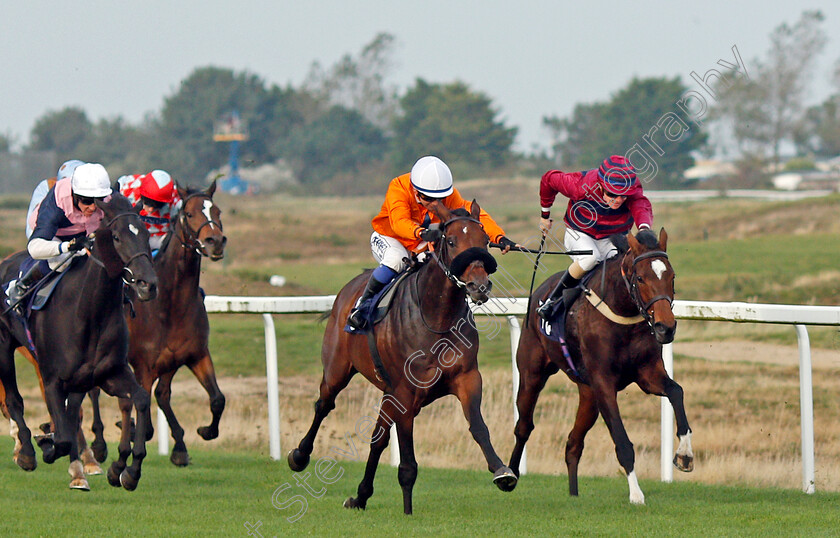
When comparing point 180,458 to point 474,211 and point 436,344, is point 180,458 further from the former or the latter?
point 474,211

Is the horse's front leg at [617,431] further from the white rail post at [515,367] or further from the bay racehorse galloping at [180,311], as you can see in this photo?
the bay racehorse galloping at [180,311]

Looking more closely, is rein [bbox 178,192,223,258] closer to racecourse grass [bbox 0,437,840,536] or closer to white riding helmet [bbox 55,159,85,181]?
white riding helmet [bbox 55,159,85,181]

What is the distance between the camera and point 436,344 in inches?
244

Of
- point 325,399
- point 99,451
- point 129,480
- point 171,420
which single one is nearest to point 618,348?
point 325,399

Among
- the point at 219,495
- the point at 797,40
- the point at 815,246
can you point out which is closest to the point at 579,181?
the point at 219,495

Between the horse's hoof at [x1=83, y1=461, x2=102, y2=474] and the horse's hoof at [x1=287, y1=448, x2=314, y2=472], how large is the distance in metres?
1.57

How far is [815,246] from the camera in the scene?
27094 millimetres

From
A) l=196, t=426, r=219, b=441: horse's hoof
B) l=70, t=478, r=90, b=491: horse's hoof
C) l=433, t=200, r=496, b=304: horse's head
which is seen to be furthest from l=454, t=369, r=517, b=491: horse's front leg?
l=196, t=426, r=219, b=441: horse's hoof

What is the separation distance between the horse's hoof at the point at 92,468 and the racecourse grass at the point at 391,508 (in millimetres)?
200

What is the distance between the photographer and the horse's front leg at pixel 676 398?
622 centimetres

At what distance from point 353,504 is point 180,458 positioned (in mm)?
2341

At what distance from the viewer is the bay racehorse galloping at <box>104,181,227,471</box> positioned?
8.06 m

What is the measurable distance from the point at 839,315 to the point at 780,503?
4.02 feet

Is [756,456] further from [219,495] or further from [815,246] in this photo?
[815,246]
